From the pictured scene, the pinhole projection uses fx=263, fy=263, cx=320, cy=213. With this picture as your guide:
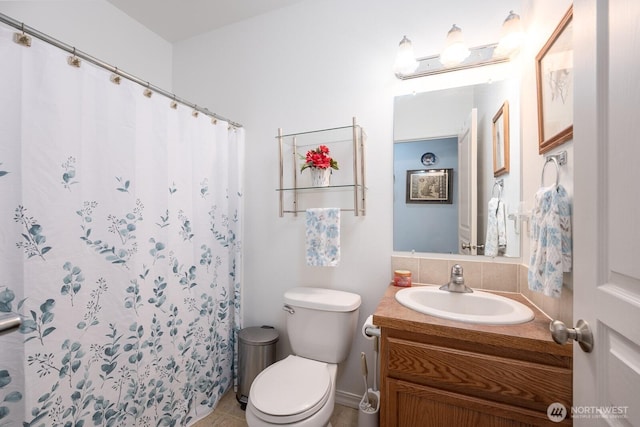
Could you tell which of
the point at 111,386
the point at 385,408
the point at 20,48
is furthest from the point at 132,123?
the point at 385,408

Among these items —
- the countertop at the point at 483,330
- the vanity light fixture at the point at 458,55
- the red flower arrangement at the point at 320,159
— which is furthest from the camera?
the red flower arrangement at the point at 320,159

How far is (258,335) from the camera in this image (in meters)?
1.71

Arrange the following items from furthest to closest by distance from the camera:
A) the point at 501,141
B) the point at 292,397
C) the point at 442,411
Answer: the point at 501,141 < the point at 292,397 < the point at 442,411

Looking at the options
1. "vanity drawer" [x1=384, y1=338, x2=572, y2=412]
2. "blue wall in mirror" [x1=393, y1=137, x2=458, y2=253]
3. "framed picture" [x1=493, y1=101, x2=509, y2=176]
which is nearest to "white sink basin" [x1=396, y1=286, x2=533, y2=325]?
"vanity drawer" [x1=384, y1=338, x2=572, y2=412]

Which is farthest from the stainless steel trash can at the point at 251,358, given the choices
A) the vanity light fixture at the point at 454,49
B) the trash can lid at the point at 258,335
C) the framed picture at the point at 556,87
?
the vanity light fixture at the point at 454,49

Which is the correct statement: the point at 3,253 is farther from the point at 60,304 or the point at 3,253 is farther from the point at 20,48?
the point at 20,48

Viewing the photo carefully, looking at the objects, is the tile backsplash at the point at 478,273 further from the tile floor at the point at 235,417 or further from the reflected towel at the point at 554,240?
the tile floor at the point at 235,417

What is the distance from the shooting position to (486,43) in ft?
4.50

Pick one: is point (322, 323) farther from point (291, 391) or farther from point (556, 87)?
point (556, 87)

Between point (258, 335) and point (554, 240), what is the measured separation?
1.60 meters

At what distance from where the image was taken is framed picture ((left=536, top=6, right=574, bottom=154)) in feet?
2.94

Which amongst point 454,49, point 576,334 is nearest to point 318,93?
point 454,49

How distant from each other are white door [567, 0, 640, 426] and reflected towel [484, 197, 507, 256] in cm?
74

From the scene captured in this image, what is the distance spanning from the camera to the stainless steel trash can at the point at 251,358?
64.7 inches
